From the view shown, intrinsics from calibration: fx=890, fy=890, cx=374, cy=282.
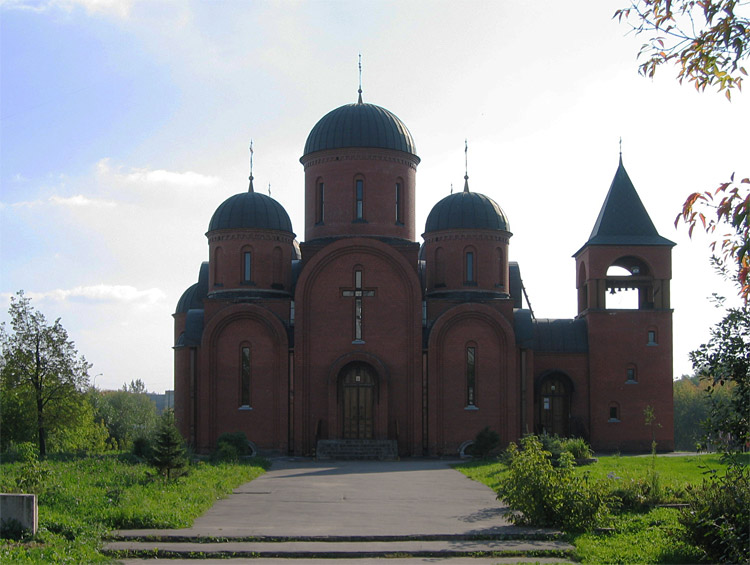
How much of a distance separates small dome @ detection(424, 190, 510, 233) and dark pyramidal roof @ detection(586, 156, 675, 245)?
14.6 feet

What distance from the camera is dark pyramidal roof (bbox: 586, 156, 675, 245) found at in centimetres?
3747

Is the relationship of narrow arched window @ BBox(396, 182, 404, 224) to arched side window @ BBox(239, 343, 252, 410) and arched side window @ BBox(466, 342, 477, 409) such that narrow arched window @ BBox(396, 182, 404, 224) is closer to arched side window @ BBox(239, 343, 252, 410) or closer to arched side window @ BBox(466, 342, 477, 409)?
arched side window @ BBox(466, 342, 477, 409)

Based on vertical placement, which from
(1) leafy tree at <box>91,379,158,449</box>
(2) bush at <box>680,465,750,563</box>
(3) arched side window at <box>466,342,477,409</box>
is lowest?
(1) leafy tree at <box>91,379,158,449</box>

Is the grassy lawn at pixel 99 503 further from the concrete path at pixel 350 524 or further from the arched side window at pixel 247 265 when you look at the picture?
the arched side window at pixel 247 265

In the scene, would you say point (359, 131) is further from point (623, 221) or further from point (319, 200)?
point (623, 221)

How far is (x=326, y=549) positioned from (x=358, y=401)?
65.0ft

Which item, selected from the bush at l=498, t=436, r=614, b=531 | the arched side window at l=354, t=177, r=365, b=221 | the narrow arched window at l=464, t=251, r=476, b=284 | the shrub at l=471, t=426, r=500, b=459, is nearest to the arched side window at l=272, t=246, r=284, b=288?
the arched side window at l=354, t=177, r=365, b=221

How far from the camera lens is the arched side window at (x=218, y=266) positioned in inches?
1396

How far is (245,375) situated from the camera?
33.9 m

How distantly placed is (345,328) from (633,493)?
18042 mm

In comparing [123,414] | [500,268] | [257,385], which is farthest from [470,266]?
[123,414]

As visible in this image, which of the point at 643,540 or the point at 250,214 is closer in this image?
the point at 643,540

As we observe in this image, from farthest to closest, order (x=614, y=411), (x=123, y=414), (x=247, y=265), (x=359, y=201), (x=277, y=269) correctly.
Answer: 1. (x=123, y=414)
2. (x=614, y=411)
3. (x=277, y=269)
4. (x=359, y=201)
5. (x=247, y=265)

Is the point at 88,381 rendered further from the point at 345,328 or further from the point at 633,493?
the point at 633,493
